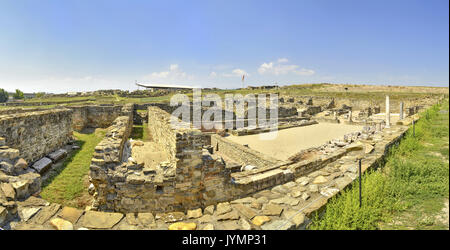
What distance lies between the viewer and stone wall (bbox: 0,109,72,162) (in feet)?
21.1

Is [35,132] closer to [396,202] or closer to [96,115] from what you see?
[96,115]

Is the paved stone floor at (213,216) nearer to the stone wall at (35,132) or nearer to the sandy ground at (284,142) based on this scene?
the stone wall at (35,132)

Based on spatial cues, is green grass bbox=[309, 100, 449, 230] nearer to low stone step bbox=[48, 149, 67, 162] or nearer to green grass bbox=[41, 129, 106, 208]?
green grass bbox=[41, 129, 106, 208]

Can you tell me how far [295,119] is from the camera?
20.8 metres

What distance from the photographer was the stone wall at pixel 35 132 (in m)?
6.44

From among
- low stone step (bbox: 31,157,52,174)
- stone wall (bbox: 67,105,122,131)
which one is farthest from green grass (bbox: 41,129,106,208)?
stone wall (bbox: 67,105,122,131)

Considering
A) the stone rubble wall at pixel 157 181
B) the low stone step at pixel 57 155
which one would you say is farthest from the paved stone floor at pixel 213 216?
the low stone step at pixel 57 155

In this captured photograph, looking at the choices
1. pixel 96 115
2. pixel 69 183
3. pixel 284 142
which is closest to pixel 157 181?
pixel 69 183

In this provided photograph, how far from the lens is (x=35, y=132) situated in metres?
7.52
